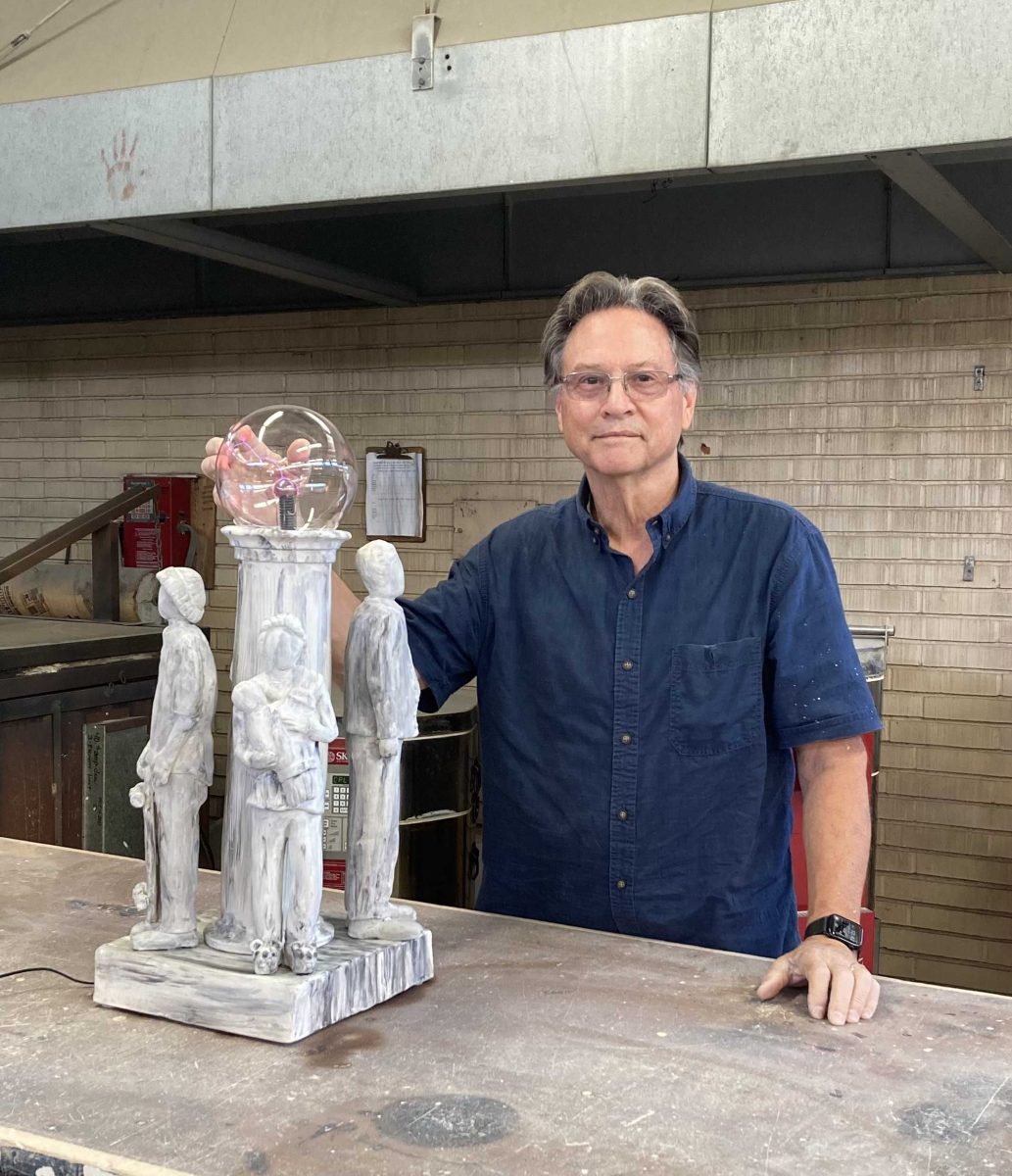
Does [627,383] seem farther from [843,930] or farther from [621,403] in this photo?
[843,930]

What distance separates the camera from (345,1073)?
141 centimetres

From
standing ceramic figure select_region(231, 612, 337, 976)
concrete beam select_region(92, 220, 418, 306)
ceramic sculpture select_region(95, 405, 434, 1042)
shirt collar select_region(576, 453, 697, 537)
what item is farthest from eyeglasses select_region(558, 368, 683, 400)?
concrete beam select_region(92, 220, 418, 306)

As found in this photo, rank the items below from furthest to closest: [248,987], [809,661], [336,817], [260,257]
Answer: [260,257] → [336,817] → [809,661] → [248,987]

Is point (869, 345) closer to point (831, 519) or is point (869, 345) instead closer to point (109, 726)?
point (831, 519)

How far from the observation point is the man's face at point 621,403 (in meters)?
2.03

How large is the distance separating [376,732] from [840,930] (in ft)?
2.29

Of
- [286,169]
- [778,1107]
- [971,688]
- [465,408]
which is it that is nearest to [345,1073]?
[778,1107]

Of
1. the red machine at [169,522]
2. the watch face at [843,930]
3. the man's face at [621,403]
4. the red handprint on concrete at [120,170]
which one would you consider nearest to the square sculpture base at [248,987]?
the watch face at [843,930]

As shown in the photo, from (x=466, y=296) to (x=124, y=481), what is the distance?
189 cm

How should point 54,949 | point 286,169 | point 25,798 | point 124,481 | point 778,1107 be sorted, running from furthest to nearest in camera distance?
point 124,481 → point 25,798 → point 286,169 → point 54,949 → point 778,1107

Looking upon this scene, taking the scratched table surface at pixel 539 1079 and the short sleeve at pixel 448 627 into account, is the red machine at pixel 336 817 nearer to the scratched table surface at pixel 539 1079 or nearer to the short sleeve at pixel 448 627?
the short sleeve at pixel 448 627

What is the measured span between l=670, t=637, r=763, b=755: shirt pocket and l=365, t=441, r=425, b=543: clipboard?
327cm

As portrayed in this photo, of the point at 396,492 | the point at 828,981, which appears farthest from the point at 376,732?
the point at 396,492

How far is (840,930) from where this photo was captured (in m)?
1.75
